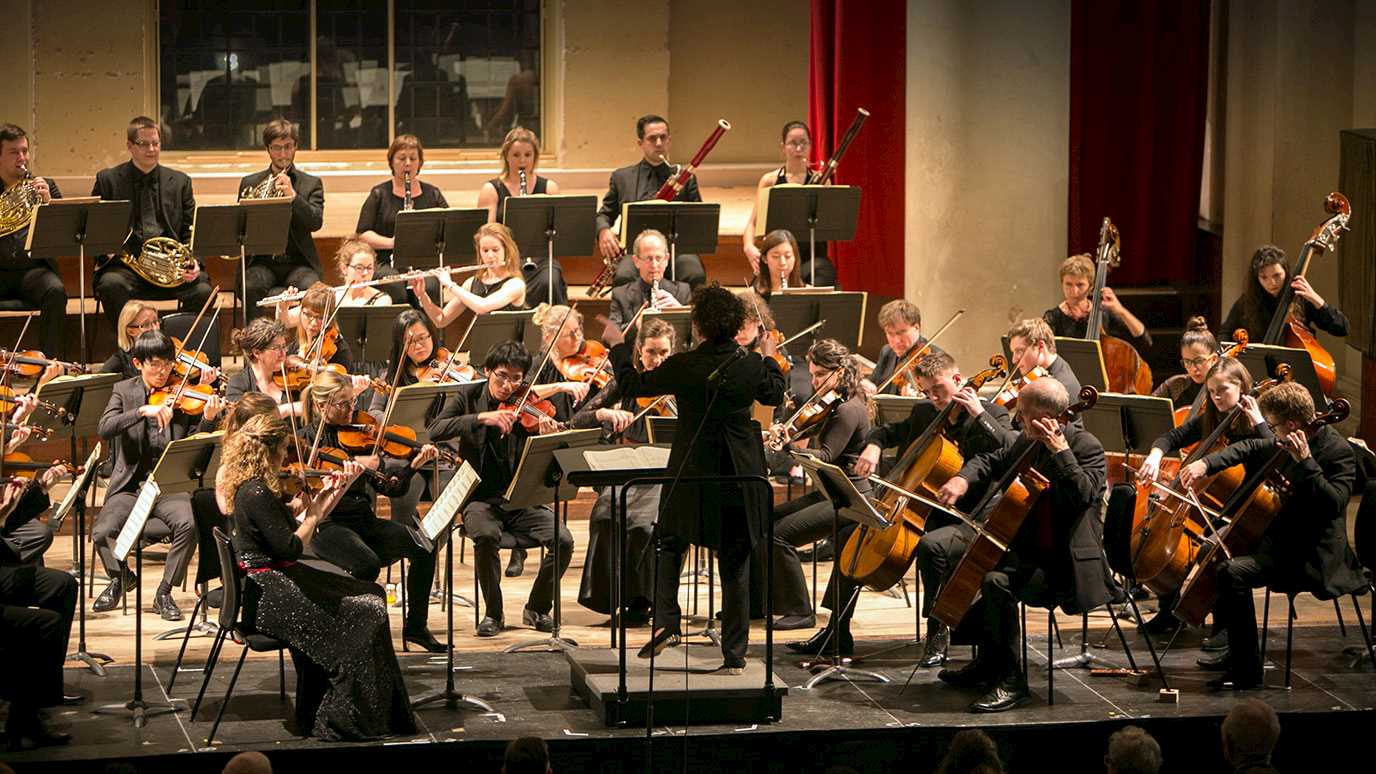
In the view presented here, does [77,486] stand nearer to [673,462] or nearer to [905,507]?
[673,462]

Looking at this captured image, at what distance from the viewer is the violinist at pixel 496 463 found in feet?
21.5

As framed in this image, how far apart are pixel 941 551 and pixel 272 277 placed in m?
3.86

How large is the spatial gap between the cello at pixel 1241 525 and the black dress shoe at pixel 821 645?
1.07 metres

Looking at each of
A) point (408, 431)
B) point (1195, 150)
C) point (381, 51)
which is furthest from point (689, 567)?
point (381, 51)

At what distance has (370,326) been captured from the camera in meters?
7.38

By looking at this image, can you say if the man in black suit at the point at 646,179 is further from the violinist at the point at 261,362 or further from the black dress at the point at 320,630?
the black dress at the point at 320,630

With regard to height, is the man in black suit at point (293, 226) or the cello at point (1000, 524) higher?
the man in black suit at point (293, 226)

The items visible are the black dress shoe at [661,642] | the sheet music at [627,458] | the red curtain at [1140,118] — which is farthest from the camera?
the red curtain at [1140,118]

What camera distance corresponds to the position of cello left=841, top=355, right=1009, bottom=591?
592 centimetres

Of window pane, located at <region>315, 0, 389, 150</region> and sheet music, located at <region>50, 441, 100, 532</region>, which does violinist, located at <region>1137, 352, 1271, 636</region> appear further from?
window pane, located at <region>315, 0, 389, 150</region>

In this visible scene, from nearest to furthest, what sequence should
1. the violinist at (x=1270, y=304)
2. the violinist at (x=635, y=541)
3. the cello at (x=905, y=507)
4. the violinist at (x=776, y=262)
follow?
the cello at (x=905, y=507) → the violinist at (x=635, y=541) → the violinist at (x=1270, y=304) → the violinist at (x=776, y=262)

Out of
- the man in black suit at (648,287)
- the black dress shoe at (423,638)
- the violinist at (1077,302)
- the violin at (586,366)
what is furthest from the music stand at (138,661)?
the violinist at (1077,302)

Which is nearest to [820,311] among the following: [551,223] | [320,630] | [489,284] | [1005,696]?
[551,223]

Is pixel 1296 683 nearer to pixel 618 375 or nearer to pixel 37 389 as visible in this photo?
pixel 618 375
